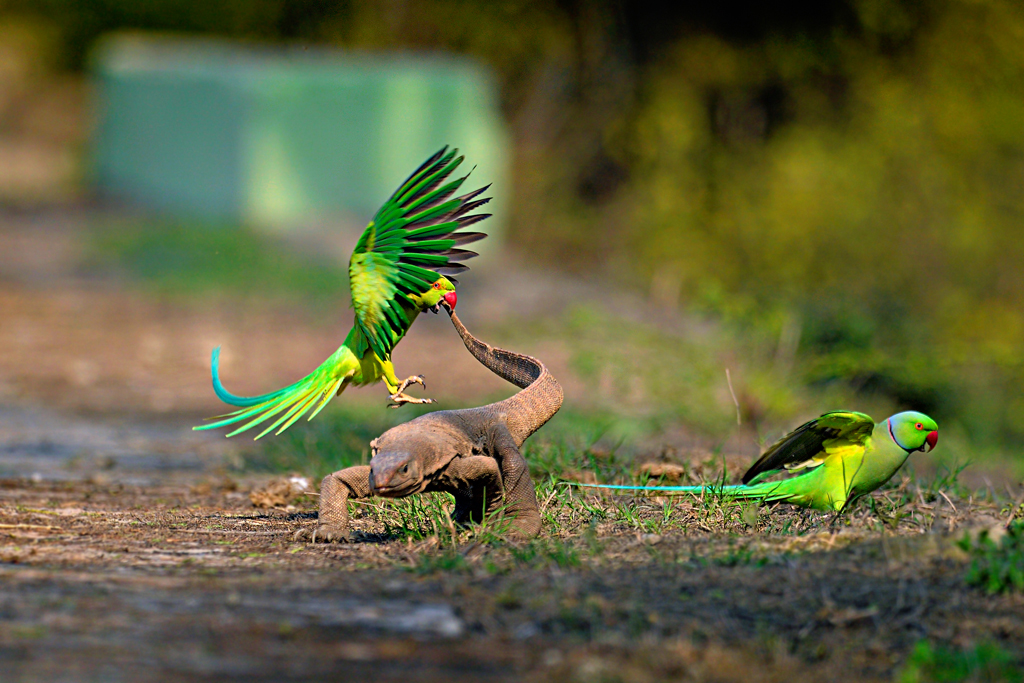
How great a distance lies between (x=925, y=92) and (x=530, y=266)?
5.70 m

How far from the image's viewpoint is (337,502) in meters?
3.44

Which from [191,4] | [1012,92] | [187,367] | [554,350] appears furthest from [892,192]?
[191,4]

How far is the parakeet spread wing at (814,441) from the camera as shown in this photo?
3510mm

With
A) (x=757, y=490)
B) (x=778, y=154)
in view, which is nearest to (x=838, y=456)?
(x=757, y=490)

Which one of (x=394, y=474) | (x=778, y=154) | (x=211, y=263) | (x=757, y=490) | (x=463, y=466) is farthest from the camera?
(x=778, y=154)

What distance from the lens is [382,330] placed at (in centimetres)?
341

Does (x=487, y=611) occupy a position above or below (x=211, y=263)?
below

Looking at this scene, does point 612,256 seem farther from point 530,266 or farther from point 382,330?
point 382,330

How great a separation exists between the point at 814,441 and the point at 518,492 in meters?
0.99

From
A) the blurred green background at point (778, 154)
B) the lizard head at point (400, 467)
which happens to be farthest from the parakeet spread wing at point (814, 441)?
the blurred green background at point (778, 154)

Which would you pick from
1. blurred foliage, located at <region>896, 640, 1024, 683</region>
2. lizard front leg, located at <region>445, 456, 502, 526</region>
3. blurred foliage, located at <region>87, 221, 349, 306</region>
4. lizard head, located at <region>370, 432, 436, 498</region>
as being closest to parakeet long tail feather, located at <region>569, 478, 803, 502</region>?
lizard front leg, located at <region>445, 456, 502, 526</region>

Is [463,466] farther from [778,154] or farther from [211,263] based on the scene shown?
[778,154]

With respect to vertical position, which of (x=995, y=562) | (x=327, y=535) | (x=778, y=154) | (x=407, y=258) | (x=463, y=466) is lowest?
(x=327, y=535)

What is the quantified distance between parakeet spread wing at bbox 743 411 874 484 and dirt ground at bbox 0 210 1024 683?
7.8 inches
